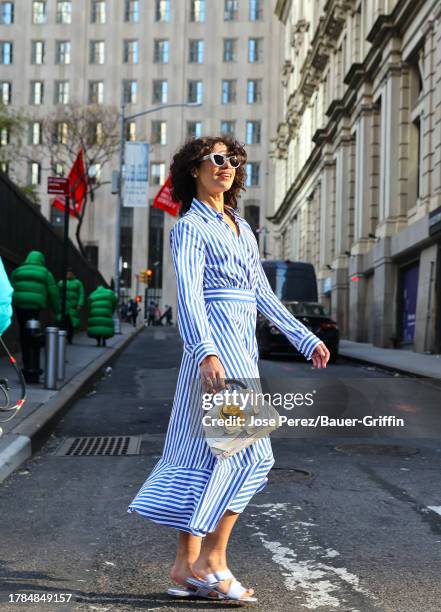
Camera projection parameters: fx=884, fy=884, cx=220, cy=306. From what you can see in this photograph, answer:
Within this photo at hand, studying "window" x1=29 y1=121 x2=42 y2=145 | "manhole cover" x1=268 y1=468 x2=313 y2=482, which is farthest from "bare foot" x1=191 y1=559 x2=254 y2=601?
"window" x1=29 y1=121 x2=42 y2=145

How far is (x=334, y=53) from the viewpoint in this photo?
45875mm

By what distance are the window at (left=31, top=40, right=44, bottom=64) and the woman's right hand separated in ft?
268

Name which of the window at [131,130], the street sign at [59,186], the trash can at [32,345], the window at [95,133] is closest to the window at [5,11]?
the window at [131,130]

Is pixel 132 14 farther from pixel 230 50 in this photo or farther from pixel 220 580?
pixel 220 580

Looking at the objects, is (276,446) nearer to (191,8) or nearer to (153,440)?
(153,440)

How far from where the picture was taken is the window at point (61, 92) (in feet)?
262

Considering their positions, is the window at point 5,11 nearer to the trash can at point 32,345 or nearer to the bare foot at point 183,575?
the trash can at point 32,345

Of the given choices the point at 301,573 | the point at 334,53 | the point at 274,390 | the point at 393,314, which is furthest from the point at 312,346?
the point at 334,53

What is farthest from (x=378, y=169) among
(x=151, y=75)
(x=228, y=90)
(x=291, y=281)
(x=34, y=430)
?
(x=151, y=75)

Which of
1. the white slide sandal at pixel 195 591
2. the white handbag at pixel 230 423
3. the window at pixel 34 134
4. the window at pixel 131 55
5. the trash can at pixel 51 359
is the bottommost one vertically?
the white slide sandal at pixel 195 591

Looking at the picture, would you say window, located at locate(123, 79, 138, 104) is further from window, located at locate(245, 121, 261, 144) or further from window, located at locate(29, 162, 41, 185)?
window, located at locate(245, 121, 261, 144)

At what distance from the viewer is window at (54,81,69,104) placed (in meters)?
79.8

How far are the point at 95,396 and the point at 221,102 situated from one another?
69824mm

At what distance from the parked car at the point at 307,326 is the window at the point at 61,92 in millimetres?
62027
